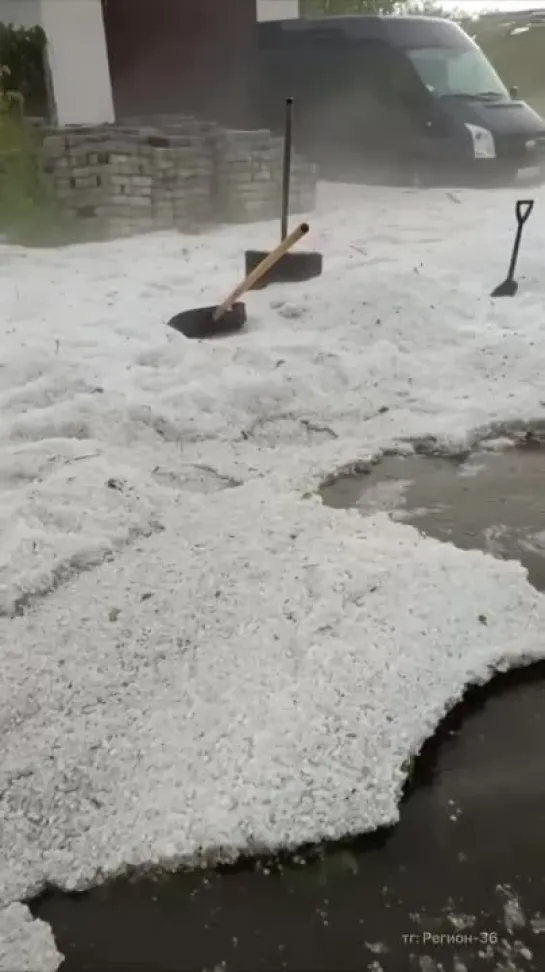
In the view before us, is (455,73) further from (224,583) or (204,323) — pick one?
(224,583)

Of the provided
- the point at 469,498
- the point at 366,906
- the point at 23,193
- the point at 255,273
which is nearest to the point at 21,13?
the point at 23,193

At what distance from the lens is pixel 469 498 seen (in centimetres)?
365

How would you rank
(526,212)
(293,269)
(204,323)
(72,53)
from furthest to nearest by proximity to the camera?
(72,53), (293,269), (526,212), (204,323)

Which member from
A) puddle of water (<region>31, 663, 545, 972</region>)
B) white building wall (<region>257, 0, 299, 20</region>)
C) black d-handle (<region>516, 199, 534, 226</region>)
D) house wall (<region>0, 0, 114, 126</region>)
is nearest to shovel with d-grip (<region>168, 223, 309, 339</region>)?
black d-handle (<region>516, 199, 534, 226</region>)

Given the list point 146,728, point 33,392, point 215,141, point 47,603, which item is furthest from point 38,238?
point 146,728

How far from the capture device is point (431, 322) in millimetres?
5488

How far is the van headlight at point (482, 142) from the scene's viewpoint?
955 cm

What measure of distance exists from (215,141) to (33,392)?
5020 mm

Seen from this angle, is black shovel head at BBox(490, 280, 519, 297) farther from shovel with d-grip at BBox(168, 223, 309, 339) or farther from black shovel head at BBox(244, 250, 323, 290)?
shovel with d-grip at BBox(168, 223, 309, 339)

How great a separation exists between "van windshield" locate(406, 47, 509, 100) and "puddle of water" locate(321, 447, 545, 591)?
7324 millimetres

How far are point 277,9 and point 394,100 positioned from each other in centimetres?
265

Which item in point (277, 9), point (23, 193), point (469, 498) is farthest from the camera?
point (277, 9)

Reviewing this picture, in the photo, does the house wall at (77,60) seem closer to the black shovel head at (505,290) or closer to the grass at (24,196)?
the grass at (24,196)

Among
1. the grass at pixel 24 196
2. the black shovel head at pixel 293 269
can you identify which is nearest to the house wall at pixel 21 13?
the grass at pixel 24 196
